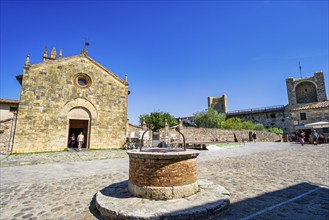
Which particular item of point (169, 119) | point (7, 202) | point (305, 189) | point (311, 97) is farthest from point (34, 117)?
point (311, 97)

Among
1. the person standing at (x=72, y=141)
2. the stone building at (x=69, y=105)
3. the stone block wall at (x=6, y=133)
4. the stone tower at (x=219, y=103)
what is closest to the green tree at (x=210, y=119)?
the stone tower at (x=219, y=103)

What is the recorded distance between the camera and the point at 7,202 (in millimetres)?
4457

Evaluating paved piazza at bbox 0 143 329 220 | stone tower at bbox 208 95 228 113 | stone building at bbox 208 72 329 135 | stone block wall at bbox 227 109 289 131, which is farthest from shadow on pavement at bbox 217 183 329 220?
stone tower at bbox 208 95 228 113

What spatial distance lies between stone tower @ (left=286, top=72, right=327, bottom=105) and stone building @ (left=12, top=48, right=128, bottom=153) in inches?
1459

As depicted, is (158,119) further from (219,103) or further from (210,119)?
(219,103)

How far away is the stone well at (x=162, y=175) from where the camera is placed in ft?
13.1

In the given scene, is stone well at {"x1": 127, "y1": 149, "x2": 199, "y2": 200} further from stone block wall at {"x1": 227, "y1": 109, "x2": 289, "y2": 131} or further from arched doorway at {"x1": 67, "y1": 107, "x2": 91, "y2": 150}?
stone block wall at {"x1": 227, "y1": 109, "x2": 289, "y2": 131}

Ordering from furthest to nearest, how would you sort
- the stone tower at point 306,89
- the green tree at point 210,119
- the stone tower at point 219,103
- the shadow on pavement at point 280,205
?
1. the stone tower at point 219,103
2. the green tree at point 210,119
3. the stone tower at point 306,89
4. the shadow on pavement at point 280,205

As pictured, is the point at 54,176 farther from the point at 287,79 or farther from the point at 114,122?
the point at 287,79

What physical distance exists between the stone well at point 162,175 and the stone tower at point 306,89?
4387cm

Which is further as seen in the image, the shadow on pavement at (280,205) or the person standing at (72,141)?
the person standing at (72,141)

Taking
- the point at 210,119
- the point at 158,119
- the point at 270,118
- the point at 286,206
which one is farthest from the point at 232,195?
the point at 270,118

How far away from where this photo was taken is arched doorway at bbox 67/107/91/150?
57.7 feet

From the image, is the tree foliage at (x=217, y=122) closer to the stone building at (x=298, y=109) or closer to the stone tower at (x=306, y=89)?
the stone building at (x=298, y=109)
